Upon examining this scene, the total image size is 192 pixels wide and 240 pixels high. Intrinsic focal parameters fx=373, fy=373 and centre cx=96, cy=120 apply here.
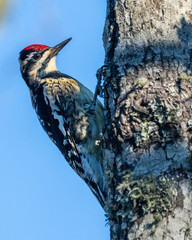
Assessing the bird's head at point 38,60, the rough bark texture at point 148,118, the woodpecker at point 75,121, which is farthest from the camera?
the bird's head at point 38,60

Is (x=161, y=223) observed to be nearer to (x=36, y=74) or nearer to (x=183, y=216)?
(x=183, y=216)

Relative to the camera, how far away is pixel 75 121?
3.97 m

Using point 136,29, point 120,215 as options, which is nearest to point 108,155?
point 120,215

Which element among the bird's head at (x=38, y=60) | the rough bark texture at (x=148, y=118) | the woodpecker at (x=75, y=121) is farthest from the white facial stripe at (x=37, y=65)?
the rough bark texture at (x=148, y=118)

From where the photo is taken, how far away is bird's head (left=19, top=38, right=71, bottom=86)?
182 inches

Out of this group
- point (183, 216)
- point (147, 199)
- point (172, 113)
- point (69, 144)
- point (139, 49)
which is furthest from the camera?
point (69, 144)

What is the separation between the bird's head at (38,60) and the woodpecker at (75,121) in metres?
0.28

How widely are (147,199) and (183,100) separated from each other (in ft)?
2.17

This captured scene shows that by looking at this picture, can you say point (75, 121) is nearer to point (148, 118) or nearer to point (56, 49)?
point (56, 49)

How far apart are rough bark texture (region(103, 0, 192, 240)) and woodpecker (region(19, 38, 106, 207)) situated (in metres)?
1.08

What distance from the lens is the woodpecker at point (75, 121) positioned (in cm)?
390

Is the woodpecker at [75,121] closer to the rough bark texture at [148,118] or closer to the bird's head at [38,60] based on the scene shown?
the bird's head at [38,60]

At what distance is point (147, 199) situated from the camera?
6.48 feet

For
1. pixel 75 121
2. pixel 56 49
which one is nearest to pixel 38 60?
pixel 56 49
